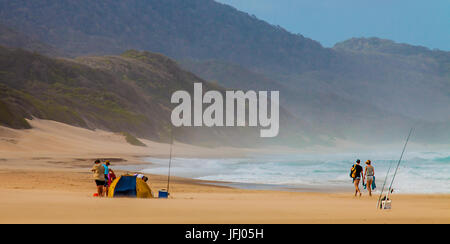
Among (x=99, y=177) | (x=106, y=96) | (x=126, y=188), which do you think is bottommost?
(x=126, y=188)

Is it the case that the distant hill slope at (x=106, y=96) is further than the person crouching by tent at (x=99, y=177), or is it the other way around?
the distant hill slope at (x=106, y=96)

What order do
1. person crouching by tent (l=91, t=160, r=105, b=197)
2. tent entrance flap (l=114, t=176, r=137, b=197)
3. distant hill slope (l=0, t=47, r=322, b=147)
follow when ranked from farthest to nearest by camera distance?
distant hill slope (l=0, t=47, r=322, b=147) < person crouching by tent (l=91, t=160, r=105, b=197) < tent entrance flap (l=114, t=176, r=137, b=197)

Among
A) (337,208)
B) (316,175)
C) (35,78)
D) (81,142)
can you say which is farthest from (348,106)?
(337,208)

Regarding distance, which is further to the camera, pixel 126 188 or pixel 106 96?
pixel 106 96

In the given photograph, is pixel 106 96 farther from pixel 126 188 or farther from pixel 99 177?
pixel 126 188

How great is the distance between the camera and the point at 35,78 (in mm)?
94438

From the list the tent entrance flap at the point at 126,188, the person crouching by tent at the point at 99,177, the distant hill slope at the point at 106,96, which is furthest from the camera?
the distant hill slope at the point at 106,96

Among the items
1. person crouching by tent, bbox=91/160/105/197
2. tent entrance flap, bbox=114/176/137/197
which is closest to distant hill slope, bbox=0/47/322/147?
person crouching by tent, bbox=91/160/105/197

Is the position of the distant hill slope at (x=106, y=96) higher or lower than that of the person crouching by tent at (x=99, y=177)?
higher

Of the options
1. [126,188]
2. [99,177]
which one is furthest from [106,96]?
[126,188]

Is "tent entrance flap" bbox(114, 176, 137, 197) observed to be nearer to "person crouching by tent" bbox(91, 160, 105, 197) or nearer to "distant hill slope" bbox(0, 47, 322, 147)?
"person crouching by tent" bbox(91, 160, 105, 197)

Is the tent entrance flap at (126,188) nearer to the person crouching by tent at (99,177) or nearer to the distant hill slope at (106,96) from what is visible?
the person crouching by tent at (99,177)

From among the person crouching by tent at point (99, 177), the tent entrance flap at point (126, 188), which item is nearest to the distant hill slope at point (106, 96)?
the person crouching by tent at point (99, 177)
